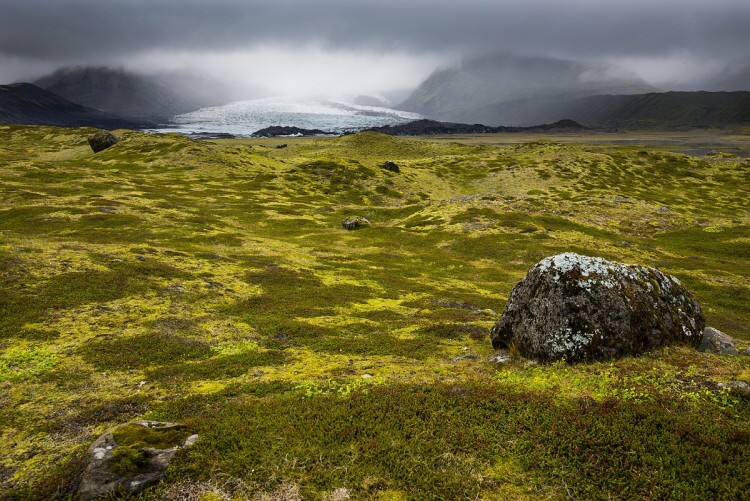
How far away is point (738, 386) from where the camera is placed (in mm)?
11922

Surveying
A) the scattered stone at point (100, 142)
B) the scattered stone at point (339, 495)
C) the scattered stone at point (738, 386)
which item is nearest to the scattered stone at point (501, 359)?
the scattered stone at point (738, 386)

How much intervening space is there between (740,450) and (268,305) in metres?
24.2

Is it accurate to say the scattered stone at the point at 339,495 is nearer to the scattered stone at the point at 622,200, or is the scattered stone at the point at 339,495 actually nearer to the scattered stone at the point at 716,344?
the scattered stone at the point at 716,344

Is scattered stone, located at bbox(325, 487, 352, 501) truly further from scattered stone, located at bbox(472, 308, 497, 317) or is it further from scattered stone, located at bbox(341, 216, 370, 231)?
scattered stone, located at bbox(341, 216, 370, 231)

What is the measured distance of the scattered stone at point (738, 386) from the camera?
11.6 metres

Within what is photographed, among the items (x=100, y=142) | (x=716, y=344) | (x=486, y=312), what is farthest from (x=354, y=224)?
(x=100, y=142)

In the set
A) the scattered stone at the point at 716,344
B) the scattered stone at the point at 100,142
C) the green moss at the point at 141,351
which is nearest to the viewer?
the green moss at the point at 141,351

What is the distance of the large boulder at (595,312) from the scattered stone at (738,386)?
146 inches

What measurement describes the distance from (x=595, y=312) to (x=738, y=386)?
5.03 meters

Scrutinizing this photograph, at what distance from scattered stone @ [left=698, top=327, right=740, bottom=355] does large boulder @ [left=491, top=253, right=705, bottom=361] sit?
743 millimetres

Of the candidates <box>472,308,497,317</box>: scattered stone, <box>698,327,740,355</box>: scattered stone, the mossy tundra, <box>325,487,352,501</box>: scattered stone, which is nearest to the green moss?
the mossy tundra

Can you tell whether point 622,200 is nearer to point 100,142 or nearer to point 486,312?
point 486,312

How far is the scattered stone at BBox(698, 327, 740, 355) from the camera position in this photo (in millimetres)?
18516

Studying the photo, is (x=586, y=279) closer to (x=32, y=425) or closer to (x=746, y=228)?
(x=32, y=425)
